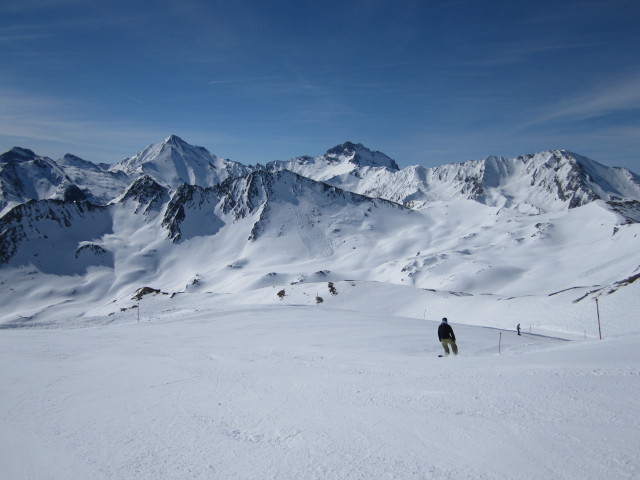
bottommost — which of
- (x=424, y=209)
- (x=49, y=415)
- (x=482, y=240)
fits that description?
(x=49, y=415)

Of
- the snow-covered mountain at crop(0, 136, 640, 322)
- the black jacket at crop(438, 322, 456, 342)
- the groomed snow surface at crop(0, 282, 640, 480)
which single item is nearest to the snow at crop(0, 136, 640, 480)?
the groomed snow surface at crop(0, 282, 640, 480)

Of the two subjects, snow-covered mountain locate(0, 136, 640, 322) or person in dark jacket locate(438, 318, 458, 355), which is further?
snow-covered mountain locate(0, 136, 640, 322)

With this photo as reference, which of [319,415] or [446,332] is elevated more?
[446,332]

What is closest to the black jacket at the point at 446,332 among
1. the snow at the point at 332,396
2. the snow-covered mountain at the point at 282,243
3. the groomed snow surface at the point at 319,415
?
the snow at the point at 332,396

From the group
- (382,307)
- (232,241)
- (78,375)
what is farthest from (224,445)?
(232,241)

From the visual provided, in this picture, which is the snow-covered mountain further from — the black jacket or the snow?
the black jacket

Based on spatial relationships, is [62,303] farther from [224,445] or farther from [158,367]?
[224,445]

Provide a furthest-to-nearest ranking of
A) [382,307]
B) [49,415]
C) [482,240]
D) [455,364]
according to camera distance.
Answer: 1. [482,240]
2. [382,307]
3. [455,364]
4. [49,415]

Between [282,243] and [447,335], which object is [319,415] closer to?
[447,335]

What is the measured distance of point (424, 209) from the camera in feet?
620

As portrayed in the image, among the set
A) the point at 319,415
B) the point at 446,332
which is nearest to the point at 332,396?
the point at 319,415

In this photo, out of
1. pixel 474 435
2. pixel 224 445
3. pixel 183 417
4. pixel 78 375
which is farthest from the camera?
pixel 78 375

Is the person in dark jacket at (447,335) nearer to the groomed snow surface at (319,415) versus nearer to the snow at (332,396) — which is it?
the snow at (332,396)

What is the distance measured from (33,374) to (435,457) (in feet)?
42.9
